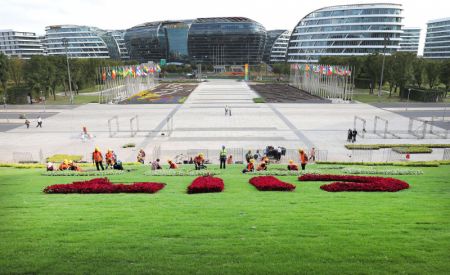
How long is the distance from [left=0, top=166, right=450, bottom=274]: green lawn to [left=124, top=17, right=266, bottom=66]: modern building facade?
154 m

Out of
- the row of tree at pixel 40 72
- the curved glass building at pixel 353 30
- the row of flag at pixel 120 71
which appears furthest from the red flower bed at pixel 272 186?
the curved glass building at pixel 353 30

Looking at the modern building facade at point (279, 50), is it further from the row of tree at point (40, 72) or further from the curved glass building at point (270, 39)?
the row of tree at point (40, 72)

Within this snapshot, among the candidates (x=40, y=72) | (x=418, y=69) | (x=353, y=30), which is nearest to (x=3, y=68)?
(x=40, y=72)

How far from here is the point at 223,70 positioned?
15738 cm

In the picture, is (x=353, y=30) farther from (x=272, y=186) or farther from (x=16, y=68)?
(x=272, y=186)

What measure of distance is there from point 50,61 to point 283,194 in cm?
6531

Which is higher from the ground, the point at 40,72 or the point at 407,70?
the point at 407,70

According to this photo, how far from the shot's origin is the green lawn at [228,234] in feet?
22.9

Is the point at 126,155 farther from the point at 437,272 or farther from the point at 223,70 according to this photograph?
the point at 223,70

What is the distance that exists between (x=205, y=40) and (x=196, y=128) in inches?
5160

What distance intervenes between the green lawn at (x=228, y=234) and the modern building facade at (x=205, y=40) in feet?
506

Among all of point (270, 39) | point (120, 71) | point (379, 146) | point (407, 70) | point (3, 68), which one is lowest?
point (379, 146)

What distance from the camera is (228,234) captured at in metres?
8.47

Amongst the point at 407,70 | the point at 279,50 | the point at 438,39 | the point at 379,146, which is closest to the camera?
the point at 379,146
